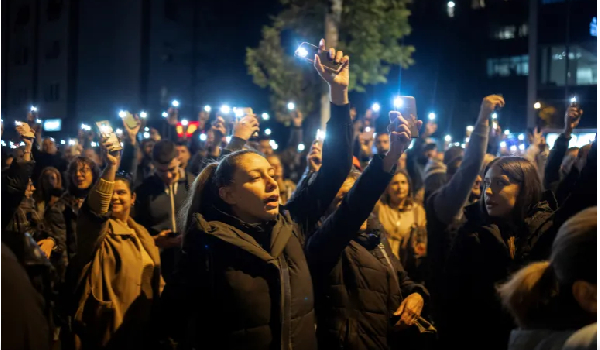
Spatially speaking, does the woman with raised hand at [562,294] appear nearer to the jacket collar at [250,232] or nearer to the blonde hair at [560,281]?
the blonde hair at [560,281]

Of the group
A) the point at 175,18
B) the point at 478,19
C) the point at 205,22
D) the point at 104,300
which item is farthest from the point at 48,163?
the point at 478,19

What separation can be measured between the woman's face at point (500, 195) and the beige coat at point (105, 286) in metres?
2.19

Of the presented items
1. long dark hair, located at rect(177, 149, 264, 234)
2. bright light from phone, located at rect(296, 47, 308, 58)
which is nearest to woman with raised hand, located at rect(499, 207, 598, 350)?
long dark hair, located at rect(177, 149, 264, 234)

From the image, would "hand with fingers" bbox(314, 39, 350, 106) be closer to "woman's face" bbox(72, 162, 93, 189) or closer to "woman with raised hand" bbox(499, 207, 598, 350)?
"woman with raised hand" bbox(499, 207, 598, 350)

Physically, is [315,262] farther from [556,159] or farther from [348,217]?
[556,159]

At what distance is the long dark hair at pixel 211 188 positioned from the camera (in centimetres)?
290

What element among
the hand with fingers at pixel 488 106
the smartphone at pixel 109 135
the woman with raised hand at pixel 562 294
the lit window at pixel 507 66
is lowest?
the woman with raised hand at pixel 562 294

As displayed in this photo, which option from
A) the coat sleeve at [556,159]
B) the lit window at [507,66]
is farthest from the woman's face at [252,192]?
the lit window at [507,66]

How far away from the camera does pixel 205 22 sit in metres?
19.3

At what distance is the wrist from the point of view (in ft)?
10.1

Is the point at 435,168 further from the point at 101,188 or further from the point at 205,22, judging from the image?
the point at 205,22

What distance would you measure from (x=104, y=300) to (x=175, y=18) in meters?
11.0

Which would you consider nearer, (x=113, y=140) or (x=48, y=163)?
(x=113, y=140)

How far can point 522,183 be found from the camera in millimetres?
3422
